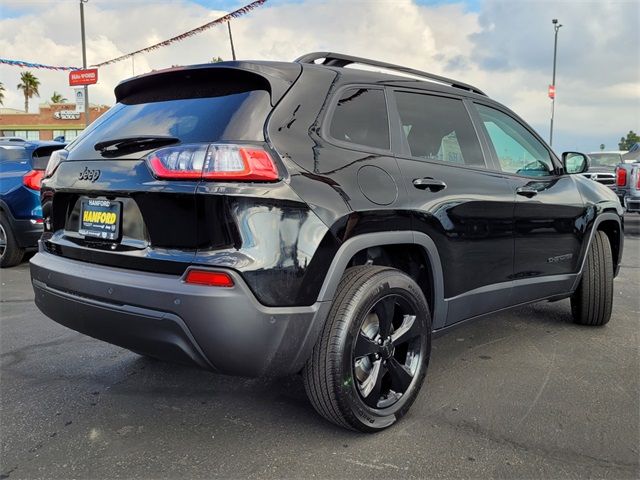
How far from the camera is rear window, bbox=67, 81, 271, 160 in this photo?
238 cm

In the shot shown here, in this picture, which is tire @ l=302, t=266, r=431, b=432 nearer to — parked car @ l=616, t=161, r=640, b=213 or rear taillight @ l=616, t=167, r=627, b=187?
parked car @ l=616, t=161, r=640, b=213

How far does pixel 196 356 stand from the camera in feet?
7.54

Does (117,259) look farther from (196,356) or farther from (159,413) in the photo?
(159,413)

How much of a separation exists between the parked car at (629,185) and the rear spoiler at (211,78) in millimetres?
10080

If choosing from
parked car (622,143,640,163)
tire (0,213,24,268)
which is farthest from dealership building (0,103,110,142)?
tire (0,213,24,268)

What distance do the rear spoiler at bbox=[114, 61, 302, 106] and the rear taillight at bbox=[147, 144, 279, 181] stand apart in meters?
0.33

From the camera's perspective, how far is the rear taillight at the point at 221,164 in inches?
88.7

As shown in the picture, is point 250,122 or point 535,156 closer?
point 250,122

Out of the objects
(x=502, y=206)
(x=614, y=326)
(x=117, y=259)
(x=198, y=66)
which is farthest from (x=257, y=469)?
(x=614, y=326)

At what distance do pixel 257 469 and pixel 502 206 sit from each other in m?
2.15

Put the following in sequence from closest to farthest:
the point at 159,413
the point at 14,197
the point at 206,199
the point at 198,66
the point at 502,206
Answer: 1. the point at 206,199
2. the point at 198,66
3. the point at 159,413
4. the point at 502,206
5. the point at 14,197

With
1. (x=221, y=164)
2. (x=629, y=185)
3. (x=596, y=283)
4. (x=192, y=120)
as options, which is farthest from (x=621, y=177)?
(x=221, y=164)

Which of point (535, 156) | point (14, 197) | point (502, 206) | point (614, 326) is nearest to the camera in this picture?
point (502, 206)

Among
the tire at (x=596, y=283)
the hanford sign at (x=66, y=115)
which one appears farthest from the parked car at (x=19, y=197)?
the hanford sign at (x=66, y=115)
